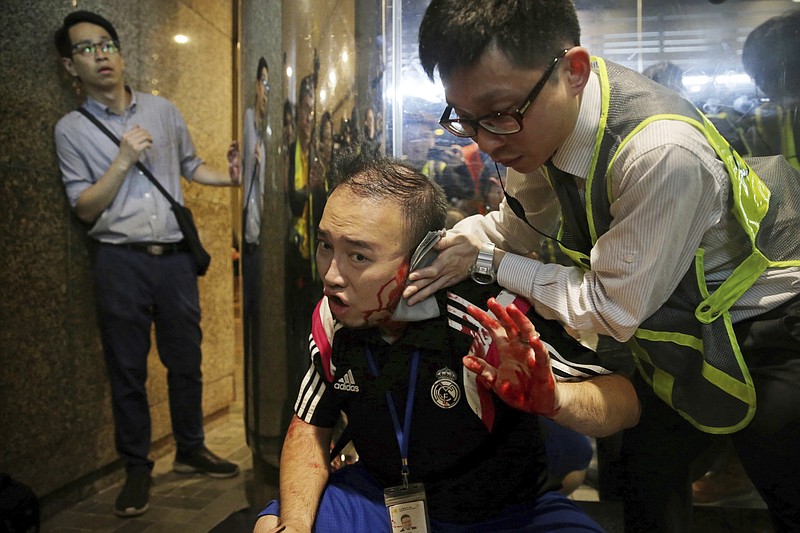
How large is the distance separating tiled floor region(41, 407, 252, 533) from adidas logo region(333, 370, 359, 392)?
48.7 inches

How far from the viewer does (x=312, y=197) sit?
6.48 ft

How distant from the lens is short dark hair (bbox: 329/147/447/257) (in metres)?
1.28

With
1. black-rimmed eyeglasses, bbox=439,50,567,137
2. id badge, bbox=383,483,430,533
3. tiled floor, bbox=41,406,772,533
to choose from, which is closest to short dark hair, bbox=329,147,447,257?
black-rimmed eyeglasses, bbox=439,50,567,137

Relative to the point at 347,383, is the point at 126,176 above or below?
above

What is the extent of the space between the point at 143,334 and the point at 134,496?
60 cm

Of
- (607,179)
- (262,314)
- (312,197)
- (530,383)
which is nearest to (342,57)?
(312,197)

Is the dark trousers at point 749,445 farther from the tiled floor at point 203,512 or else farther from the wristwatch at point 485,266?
the wristwatch at point 485,266

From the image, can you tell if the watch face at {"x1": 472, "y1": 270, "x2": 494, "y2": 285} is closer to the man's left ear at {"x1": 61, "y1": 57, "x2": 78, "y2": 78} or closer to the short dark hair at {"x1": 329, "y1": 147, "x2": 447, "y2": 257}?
the short dark hair at {"x1": 329, "y1": 147, "x2": 447, "y2": 257}

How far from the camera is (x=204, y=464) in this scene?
273 cm

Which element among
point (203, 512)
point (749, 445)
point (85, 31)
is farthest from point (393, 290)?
point (85, 31)

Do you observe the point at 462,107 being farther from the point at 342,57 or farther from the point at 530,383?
the point at 342,57

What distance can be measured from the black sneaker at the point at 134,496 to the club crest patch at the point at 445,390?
1.65m

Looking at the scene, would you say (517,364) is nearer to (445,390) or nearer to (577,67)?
(445,390)

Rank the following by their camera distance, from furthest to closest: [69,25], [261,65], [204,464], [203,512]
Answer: [204,464] < [69,25] < [203,512] < [261,65]
